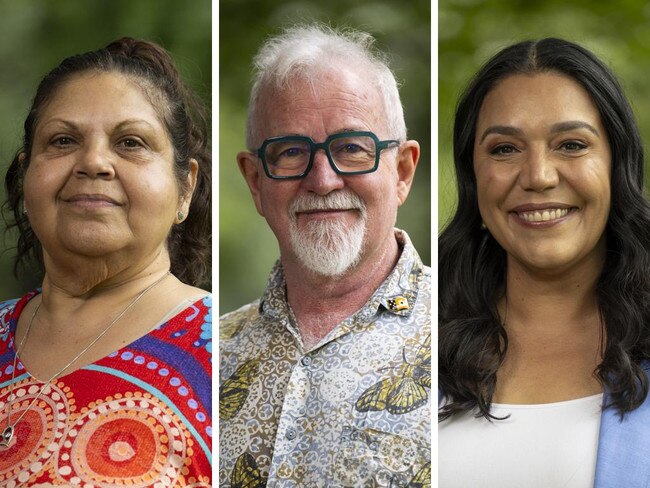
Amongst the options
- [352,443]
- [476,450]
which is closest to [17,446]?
[352,443]

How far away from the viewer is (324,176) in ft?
8.53

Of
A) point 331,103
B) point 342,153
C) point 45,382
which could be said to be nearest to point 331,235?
point 342,153

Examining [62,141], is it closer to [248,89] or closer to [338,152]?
[248,89]

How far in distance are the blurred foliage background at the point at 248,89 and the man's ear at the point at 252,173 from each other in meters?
0.02

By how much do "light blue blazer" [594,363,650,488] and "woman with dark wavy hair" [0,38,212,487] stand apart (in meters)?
1.00

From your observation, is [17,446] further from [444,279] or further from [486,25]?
[486,25]

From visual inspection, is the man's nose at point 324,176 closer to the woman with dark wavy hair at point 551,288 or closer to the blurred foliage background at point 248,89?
the blurred foliage background at point 248,89

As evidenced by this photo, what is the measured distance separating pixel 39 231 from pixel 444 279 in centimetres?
112

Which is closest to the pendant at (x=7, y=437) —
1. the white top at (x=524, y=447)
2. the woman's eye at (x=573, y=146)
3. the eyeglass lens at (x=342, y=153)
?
the eyeglass lens at (x=342, y=153)

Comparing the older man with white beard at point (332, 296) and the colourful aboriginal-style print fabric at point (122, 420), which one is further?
the older man with white beard at point (332, 296)

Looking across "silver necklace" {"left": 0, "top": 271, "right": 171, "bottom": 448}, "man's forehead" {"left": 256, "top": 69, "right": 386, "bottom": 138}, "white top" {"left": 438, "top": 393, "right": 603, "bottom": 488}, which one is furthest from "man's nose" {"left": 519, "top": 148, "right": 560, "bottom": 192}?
"silver necklace" {"left": 0, "top": 271, "right": 171, "bottom": 448}

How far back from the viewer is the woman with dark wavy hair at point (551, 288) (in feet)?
8.31

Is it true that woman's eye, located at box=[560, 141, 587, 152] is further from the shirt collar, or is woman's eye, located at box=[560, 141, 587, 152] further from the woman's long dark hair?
the shirt collar

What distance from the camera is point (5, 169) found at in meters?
2.96
